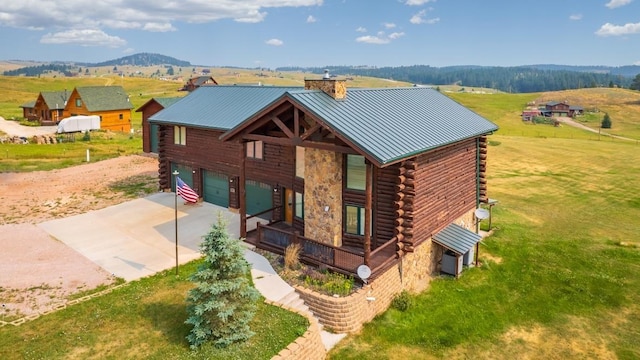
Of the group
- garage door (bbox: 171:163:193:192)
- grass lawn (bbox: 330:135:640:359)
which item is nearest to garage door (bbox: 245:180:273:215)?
garage door (bbox: 171:163:193:192)

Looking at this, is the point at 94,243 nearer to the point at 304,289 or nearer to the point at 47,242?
the point at 47,242

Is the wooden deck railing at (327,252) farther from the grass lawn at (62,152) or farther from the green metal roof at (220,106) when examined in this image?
the grass lawn at (62,152)

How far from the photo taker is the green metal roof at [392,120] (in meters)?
15.7

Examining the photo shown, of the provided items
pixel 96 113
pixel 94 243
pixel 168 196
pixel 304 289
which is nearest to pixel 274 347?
pixel 304 289

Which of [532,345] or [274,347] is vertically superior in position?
[274,347]

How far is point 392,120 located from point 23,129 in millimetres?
64636

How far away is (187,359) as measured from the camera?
11805 millimetres

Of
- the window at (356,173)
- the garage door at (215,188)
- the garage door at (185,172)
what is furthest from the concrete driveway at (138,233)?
the window at (356,173)

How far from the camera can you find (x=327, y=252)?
666 inches

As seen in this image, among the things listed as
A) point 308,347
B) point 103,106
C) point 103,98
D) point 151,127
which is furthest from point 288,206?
point 103,98

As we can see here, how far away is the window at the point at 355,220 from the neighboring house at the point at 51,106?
66.4m

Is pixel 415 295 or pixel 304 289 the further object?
pixel 415 295

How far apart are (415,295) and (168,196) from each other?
1760 cm

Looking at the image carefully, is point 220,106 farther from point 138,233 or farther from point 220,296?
point 220,296
